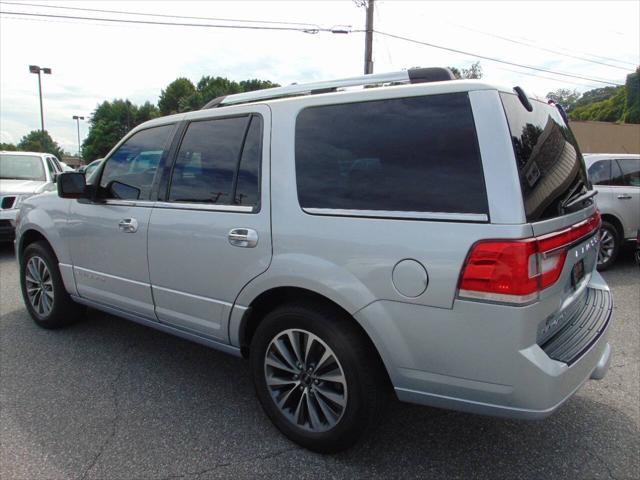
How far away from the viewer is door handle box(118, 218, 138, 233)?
3303 mm

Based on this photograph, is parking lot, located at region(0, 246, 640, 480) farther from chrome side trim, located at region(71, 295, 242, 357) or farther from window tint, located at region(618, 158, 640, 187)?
window tint, located at region(618, 158, 640, 187)

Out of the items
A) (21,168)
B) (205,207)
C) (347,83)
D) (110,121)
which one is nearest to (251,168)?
(205,207)

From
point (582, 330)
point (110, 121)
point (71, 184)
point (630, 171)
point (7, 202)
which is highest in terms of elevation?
point (110, 121)

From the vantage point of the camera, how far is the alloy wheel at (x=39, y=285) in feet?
14.2

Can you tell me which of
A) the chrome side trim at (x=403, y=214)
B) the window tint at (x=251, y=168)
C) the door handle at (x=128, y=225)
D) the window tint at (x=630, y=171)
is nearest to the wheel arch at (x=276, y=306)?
the chrome side trim at (x=403, y=214)

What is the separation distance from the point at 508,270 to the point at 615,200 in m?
5.90

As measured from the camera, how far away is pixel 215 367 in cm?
368

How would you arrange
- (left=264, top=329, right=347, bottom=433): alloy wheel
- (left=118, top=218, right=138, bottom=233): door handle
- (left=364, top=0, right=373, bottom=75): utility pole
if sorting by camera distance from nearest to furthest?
(left=264, top=329, right=347, bottom=433): alloy wheel → (left=118, top=218, right=138, bottom=233): door handle → (left=364, top=0, right=373, bottom=75): utility pole

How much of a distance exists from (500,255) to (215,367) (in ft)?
8.26

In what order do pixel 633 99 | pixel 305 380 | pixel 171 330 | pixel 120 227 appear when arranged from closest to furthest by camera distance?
pixel 305 380 → pixel 171 330 → pixel 120 227 → pixel 633 99

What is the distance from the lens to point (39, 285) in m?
4.41

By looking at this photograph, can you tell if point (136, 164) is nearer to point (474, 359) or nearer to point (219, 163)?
point (219, 163)

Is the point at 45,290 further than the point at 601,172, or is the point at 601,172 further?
the point at 601,172

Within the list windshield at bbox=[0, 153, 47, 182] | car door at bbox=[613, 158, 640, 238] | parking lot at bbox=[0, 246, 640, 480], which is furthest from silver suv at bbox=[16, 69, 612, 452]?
windshield at bbox=[0, 153, 47, 182]
